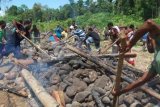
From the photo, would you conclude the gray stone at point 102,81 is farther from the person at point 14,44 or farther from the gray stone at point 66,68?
the person at point 14,44

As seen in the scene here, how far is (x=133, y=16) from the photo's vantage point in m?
46.2

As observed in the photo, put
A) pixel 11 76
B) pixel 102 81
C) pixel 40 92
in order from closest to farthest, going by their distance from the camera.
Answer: pixel 40 92
pixel 102 81
pixel 11 76

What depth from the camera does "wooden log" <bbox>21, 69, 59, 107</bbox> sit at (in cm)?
690

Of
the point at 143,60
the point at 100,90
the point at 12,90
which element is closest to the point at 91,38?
the point at 143,60

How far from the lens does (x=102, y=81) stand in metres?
8.41

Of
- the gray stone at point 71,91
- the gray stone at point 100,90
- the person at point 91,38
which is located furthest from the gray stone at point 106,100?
the person at point 91,38

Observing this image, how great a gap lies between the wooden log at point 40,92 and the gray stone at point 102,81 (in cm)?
124

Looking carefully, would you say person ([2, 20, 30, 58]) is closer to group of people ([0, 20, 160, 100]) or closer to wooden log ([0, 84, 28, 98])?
group of people ([0, 20, 160, 100])

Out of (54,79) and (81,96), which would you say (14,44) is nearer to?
(54,79)

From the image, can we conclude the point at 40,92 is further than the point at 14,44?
No

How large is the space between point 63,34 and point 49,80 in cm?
1537

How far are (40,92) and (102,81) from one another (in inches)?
57.4

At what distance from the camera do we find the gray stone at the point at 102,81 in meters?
8.32

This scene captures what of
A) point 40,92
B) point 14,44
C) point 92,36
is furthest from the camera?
point 92,36
